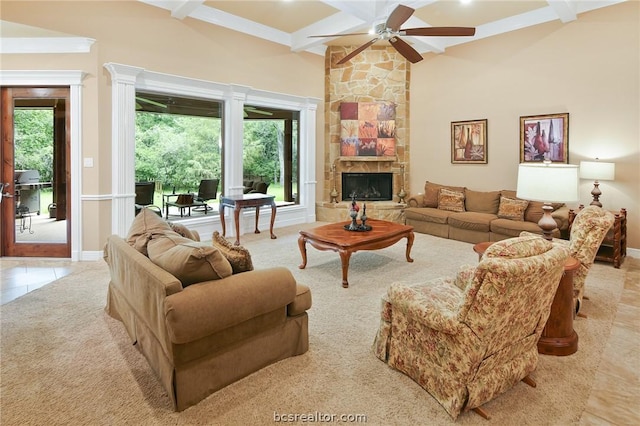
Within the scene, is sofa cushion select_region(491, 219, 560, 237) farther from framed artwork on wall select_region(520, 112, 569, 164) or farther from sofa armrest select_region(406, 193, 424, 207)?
sofa armrest select_region(406, 193, 424, 207)

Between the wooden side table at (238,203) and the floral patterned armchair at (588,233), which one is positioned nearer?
the floral patterned armchair at (588,233)

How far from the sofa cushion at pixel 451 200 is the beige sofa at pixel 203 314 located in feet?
16.1

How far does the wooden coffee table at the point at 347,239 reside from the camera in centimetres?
406

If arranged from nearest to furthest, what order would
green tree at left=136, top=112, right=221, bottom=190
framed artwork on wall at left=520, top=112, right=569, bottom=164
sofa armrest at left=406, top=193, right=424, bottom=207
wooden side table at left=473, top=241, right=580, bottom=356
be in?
1. wooden side table at left=473, top=241, right=580, bottom=356
2. green tree at left=136, top=112, right=221, bottom=190
3. framed artwork on wall at left=520, top=112, right=569, bottom=164
4. sofa armrest at left=406, top=193, right=424, bottom=207

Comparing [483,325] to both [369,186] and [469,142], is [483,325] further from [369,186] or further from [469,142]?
[369,186]

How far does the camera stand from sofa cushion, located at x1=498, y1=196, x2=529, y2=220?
596 cm

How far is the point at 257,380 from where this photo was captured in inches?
91.4

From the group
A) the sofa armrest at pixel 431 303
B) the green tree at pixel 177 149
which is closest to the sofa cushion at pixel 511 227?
the sofa armrest at pixel 431 303

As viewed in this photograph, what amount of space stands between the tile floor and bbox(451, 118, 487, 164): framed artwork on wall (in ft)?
9.50

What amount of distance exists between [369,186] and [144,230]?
593cm

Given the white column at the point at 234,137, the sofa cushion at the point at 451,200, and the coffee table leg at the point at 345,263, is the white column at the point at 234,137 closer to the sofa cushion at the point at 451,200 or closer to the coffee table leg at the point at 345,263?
the coffee table leg at the point at 345,263

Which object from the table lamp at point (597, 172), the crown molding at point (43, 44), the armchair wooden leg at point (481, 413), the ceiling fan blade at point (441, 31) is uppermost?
the crown molding at point (43, 44)

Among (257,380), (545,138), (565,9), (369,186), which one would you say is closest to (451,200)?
(545,138)

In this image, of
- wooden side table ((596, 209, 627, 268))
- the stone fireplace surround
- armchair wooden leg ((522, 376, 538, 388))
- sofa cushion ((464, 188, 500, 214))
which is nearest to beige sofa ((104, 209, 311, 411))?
armchair wooden leg ((522, 376, 538, 388))
